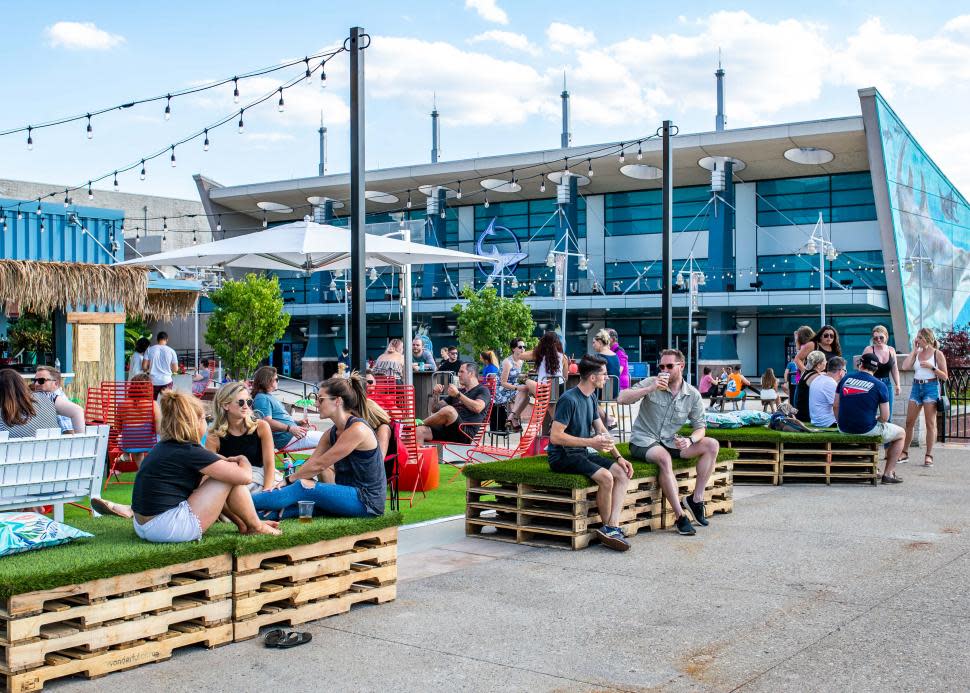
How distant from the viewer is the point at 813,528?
8250 mm

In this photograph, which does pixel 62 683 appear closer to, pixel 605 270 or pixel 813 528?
pixel 813 528

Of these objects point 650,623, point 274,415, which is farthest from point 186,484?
point 274,415

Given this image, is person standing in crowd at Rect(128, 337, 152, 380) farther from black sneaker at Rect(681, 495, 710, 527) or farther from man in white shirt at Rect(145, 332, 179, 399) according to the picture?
black sneaker at Rect(681, 495, 710, 527)

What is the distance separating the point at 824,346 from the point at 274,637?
9.30 m

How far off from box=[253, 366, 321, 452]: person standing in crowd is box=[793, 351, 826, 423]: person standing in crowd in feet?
19.7

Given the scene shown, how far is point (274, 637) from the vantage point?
16.5 ft

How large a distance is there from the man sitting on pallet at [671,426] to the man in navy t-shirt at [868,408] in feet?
10.2

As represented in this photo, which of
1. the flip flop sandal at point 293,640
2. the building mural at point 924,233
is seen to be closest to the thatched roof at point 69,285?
the flip flop sandal at point 293,640

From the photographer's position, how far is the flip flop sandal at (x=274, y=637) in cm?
499

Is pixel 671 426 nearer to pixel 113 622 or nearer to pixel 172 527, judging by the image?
pixel 172 527

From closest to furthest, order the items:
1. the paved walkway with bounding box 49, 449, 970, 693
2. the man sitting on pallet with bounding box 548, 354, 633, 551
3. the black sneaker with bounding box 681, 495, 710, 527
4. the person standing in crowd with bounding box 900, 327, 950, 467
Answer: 1. the paved walkway with bounding box 49, 449, 970, 693
2. the man sitting on pallet with bounding box 548, 354, 633, 551
3. the black sneaker with bounding box 681, 495, 710, 527
4. the person standing in crowd with bounding box 900, 327, 950, 467

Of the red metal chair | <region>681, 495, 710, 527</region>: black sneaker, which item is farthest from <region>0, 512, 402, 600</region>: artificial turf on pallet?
the red metal chair

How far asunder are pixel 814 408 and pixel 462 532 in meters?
5.39

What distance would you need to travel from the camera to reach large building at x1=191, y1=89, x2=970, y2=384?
3644 centimetres
